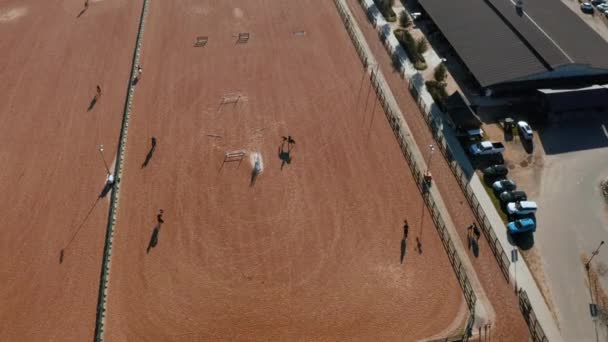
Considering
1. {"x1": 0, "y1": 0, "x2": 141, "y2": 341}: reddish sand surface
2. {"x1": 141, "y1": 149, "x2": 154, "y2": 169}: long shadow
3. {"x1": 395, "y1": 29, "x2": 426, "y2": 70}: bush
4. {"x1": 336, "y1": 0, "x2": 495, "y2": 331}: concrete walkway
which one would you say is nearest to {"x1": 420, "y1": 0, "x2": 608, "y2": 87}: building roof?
{"x1": 395, "y1": 29, "x2": 426, "y2": 70}: bush

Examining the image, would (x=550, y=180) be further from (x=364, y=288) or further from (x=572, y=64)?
(x=364, y=288)

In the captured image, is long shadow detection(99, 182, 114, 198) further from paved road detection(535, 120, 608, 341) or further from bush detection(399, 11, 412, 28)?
bush detection(399, 11, 412, 28)

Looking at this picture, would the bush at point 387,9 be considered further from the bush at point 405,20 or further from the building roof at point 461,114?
the building roof at point 461,114

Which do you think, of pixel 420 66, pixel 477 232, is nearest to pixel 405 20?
pixel 420 66

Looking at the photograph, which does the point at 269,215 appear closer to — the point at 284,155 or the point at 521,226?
the point at 284,155

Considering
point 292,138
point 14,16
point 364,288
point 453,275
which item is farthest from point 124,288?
point 14,16
